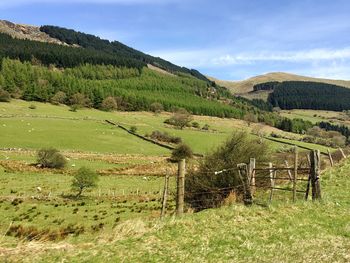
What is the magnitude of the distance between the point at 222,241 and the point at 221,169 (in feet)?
55.5

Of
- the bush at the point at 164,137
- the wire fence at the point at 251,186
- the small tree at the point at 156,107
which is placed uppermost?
the small tree at the point at 156,107

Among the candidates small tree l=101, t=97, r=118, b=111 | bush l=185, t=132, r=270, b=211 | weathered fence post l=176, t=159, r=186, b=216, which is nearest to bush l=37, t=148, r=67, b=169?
bush l=185, t=132, r=270, b=211

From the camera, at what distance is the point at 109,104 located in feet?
557

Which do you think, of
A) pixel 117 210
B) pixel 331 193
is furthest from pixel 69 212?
pixel 331 193

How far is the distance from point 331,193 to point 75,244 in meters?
14.3

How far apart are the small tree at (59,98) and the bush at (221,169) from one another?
135 m

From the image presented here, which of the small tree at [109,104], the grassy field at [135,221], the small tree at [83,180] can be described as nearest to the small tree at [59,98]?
the small tree at [109,104]

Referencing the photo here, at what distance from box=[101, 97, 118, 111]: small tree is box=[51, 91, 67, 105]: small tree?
52.4 ft

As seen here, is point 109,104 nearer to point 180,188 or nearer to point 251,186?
point 251,186

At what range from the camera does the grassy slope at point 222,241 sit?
10961mm

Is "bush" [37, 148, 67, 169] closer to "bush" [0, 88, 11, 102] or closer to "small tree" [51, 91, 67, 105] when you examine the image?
"bush" [0, 88, 11, 102]

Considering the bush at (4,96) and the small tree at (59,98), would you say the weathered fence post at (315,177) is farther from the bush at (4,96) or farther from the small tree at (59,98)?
the small tree at (59,98)

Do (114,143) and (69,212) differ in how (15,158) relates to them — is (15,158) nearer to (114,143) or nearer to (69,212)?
(114,143)

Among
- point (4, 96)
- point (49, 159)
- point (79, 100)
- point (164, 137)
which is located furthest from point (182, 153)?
point (79, 100)
